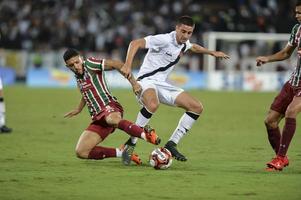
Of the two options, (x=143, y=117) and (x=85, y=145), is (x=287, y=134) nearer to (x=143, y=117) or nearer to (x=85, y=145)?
(x=143, y=117)

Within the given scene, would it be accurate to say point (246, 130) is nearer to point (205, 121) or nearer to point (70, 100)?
point (205, 121)

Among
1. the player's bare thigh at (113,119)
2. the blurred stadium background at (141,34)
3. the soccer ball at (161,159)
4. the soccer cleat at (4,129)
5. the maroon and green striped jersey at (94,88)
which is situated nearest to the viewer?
the soccer ball at (161,159)

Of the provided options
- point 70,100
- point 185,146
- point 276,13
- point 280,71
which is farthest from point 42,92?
point 185,146

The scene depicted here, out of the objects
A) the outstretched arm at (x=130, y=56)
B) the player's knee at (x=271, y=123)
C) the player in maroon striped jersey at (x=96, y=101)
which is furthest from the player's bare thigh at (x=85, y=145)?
the player's knee at (x=271, y=123)

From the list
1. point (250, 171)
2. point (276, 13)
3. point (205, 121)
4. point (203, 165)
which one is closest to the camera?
point (250, 171)

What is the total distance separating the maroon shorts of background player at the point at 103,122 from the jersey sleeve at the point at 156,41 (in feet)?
3.44

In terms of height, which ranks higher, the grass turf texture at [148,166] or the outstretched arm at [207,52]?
the outstretched arm at [207,52]

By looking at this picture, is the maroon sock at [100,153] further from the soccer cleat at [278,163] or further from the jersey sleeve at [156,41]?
the soccer cleat at [278,163]

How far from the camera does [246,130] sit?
15023 mm

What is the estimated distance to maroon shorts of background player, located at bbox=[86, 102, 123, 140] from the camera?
9633 mm

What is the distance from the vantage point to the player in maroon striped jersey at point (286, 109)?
907 centimetres

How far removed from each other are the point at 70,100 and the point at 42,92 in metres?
4.18

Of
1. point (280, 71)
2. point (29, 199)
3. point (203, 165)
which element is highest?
point (29, 199)

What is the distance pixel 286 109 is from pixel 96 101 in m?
2.55
